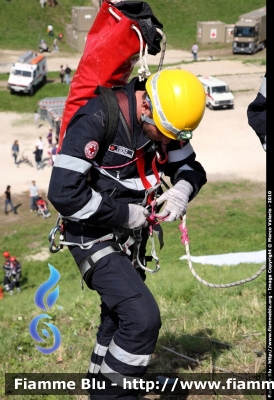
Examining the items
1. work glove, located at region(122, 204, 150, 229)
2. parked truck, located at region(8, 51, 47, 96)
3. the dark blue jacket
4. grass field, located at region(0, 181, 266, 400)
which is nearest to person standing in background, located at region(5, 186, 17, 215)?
grass field, located at region(0, 181, 266, 400)

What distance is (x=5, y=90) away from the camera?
4053 centimetres

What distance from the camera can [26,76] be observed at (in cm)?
3959

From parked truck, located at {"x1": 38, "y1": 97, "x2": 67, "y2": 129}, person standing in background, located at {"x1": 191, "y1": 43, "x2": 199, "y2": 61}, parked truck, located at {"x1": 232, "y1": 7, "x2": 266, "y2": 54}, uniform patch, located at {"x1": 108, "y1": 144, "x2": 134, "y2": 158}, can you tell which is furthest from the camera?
parked truck, located at {"x1": 232, "y1": 7, "x2": 266, "y2": 54}

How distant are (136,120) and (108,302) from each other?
135cm

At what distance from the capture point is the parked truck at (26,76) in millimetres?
39316

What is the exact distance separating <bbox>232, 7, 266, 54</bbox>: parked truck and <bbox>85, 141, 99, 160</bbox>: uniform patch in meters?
44.0

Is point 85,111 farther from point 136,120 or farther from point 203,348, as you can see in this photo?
point 203,348

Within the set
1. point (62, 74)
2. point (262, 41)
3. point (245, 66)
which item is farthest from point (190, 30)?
point (62, 74)

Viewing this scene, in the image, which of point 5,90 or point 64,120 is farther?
point 5,90

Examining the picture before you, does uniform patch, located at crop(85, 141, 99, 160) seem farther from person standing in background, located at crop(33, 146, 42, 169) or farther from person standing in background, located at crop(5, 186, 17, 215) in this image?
person standing in background, located at crop(33, 146, 42, 169)

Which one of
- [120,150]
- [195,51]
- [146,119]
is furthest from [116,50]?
[195,51]

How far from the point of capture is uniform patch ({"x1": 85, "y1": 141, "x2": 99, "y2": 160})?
481cm

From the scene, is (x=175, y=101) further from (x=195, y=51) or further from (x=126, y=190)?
(x=195, y=51)

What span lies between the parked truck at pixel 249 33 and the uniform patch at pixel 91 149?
44.0 m
